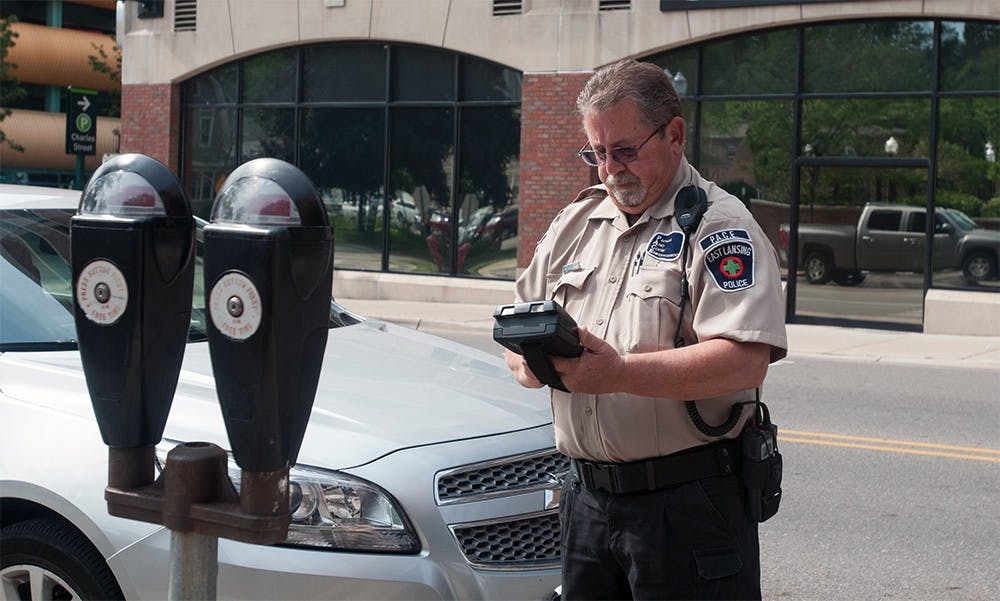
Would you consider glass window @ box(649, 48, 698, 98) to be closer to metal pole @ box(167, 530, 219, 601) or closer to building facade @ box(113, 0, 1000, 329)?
building facade @ box(113, 0, 1000, 329)

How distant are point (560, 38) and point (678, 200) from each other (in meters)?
15.1

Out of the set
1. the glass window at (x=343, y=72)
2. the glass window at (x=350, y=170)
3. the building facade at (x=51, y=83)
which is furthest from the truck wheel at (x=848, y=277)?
the building facade at (x=51, y=83)

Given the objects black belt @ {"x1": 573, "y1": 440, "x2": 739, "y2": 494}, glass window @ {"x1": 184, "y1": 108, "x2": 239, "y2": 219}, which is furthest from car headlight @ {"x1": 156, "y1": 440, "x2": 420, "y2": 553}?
glass window @ {"x1": 184, "y1": 108, "x2": 239, "y2": 219}

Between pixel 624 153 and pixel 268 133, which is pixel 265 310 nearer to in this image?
Result: pixel 624 153

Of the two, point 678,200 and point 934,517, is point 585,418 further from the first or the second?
point 934,517

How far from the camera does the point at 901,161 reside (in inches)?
616

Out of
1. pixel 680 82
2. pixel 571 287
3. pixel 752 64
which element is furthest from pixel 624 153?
pixel 752 64

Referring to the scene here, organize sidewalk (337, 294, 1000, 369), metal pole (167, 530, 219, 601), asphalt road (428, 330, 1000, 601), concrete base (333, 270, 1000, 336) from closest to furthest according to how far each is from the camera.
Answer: metal pole (167, 530, 219, 601) < asphalt road (428, 330, 1000, 601) < sidewalk (337, 294, 1000, 369) < concrete base (333, 270, 1000, 336)

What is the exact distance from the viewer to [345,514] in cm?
350

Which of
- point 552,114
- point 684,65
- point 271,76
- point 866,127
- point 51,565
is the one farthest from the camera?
point 271,76

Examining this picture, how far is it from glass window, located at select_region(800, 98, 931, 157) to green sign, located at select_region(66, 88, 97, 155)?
10242 mm

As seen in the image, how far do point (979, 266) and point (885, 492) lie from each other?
924cm

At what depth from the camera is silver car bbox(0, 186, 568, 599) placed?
343 centimetres

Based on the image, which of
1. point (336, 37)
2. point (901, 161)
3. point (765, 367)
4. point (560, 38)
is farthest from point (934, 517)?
point (336, 37)
